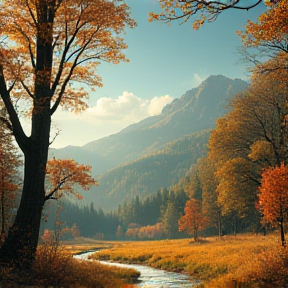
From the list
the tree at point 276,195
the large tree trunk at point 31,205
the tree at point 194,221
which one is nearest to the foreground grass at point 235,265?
the tree at point 276,195

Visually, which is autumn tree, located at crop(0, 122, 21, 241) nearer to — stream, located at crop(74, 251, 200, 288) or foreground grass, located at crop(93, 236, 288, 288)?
stream, located at crop(74, 251, 200, 288)

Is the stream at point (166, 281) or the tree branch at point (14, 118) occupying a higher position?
the tree branch at point (14, 118)

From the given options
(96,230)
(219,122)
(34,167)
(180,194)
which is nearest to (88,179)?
(34,167)

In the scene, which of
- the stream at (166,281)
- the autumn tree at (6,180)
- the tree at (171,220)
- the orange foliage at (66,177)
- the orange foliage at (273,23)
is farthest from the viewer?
the tree at (171,220)

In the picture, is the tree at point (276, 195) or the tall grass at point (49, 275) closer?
the tall grass at point (49, 275)

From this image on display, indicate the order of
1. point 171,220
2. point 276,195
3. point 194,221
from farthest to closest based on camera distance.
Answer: point 171,220, point 194,221, point 276,195

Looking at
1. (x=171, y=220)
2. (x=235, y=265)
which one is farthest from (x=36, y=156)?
(x=171, y=220)

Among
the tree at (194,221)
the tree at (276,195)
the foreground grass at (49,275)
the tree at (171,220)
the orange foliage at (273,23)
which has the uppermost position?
the orange foliage at (273,23)

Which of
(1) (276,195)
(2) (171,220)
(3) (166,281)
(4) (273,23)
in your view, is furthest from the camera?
(2) (171,220)

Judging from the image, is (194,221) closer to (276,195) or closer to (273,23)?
(276,195)

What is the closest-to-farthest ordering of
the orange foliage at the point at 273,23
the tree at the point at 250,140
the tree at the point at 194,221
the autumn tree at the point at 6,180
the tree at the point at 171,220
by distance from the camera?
the orange foliage at the point at 273,23, the autumn tree at the point at 6,180, the tree at the point at 250,140, the tree at the point at 194,221, the tree at the point at 171,220

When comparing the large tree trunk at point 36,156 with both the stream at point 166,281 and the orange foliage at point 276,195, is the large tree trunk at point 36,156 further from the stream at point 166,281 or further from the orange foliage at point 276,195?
the orange foliage at point 276,195

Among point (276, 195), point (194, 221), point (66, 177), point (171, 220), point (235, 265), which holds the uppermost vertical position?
point (66, 177)

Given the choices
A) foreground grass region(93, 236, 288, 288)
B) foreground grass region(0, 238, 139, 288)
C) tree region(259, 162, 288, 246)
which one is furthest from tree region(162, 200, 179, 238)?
foreground grass region(0, 238, 139, 288)
